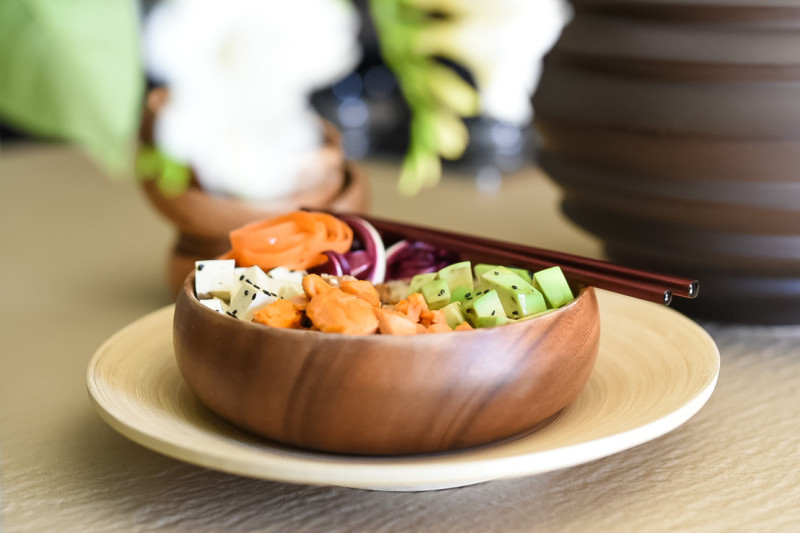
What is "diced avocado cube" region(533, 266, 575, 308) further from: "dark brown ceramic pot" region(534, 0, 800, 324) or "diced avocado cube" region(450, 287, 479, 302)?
"dark brown ceramic pot" region(534, 0, 800, 324)

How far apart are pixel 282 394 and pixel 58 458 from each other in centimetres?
17

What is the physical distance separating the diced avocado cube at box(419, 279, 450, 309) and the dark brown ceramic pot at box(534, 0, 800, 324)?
202 mm

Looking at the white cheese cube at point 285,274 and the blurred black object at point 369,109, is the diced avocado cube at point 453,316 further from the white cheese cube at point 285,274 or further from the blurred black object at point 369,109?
the blurred black object at point 369,109

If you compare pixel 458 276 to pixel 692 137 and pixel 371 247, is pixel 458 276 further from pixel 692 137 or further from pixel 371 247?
pixel 692 137

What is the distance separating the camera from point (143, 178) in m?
0.66

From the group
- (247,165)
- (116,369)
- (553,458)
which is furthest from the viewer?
(247,165)

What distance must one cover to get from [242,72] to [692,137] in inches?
11.0

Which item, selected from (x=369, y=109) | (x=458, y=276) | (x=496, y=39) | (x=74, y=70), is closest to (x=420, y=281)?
(x=458, y=276)

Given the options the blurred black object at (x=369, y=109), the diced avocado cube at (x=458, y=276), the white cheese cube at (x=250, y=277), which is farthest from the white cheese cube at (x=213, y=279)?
the blurred black object at (x=369, y=109)

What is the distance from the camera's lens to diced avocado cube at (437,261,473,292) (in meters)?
0.45

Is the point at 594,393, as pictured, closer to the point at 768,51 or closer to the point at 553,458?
the point at 553,458

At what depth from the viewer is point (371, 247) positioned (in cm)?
51

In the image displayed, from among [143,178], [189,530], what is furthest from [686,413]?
[143,178]

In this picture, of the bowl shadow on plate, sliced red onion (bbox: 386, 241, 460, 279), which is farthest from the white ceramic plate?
sliced red onion (bbox: 386, 241, 460, 279)
